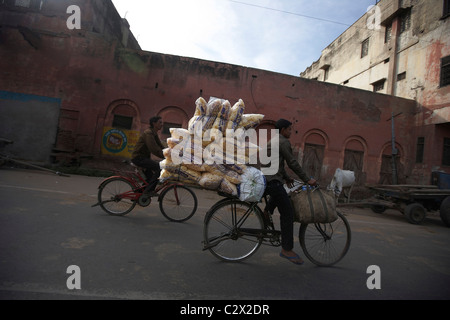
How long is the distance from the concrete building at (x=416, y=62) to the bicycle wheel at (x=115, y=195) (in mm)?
15794

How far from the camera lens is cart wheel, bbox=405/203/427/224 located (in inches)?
304

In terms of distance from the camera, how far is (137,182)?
4.77m

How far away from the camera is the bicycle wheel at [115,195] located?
468 cm

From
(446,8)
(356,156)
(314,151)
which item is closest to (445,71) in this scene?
(446,8)

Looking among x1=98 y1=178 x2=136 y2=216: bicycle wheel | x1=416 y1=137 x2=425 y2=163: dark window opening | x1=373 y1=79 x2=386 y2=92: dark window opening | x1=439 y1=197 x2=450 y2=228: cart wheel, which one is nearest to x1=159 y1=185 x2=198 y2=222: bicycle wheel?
x1=98 y1=178 x2=136 y2=216: bicycle wheel

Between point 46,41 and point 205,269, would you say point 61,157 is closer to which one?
point 46,41

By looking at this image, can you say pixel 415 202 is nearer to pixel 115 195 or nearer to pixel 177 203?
pixel 177 203

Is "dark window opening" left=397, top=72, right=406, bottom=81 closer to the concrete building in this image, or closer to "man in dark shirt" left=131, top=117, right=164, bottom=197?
the concrete building

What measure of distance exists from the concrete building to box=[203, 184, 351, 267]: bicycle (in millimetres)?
14265

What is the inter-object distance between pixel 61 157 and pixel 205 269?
489 inches

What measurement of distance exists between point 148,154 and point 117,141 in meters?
8.74

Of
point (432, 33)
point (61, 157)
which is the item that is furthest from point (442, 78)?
point (61, 157)

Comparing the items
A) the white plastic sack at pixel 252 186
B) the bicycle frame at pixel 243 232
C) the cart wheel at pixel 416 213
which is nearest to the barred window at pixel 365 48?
the cart wheel at pixel 416 213

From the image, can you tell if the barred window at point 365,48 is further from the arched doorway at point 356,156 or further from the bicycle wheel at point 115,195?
the bicycle wheel at point 115,195
